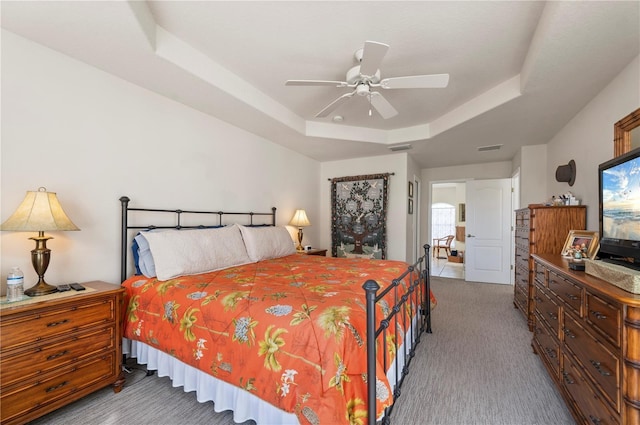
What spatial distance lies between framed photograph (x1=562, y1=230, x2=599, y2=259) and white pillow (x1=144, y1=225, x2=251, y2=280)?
3.14 m

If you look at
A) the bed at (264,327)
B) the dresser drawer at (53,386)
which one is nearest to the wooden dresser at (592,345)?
the bed at (264,327)

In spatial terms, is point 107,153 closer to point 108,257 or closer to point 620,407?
point 108,257

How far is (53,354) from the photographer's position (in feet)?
5.38

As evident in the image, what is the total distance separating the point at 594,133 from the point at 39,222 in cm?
462

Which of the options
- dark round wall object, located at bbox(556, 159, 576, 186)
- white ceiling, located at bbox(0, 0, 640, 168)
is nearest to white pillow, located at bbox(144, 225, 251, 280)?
white ceiling, located at bbox(0, 0, 640, 168)

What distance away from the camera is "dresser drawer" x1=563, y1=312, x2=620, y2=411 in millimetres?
1166

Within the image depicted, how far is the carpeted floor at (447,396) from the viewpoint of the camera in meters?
1.68

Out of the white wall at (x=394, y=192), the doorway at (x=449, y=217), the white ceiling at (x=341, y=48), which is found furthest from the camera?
the doorway at (x=449, y=217)

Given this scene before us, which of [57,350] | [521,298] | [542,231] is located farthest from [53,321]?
[521,298]

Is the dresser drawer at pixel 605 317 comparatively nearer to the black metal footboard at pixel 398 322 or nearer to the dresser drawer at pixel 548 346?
the dresser drawer at pixel 548 346

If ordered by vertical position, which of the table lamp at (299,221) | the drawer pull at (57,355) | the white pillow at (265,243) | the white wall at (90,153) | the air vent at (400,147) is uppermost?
the air vent at (400,147)

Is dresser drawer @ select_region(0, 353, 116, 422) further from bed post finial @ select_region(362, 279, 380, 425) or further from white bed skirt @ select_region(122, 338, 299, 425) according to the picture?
bed post finial @ select_region(362, 279, 380, 425)

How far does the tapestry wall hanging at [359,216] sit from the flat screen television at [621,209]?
3092mm

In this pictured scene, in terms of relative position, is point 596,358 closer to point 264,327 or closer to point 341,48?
point 264,327
